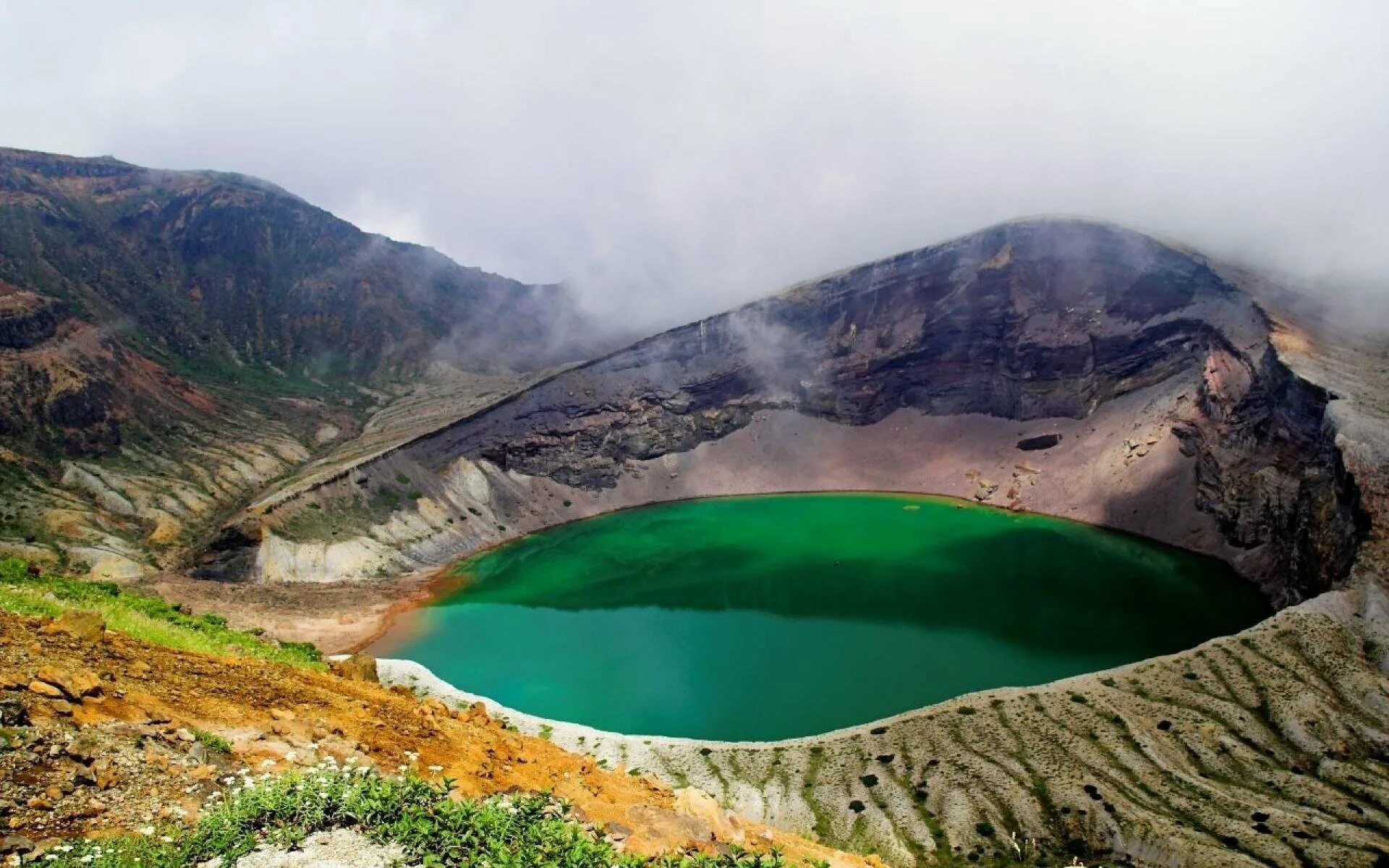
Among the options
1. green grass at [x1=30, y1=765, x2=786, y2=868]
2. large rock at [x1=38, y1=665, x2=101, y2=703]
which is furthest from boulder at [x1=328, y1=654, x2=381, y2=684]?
green grass at [x1=30, y1=765, x2=786, y2=868]

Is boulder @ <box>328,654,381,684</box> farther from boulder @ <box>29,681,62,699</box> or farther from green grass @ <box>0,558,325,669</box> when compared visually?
boulder @ <box>29,681,62,699</box>

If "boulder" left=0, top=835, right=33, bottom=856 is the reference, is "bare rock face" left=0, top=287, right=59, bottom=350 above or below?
above

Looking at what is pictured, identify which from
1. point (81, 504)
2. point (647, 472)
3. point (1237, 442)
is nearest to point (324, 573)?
point (81, 504)

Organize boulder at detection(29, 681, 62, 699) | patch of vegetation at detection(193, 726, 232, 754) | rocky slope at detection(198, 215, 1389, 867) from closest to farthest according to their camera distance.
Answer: boulder at detection(29, 681, 62, 699) < patch of vegetation at detection(193, 726, 232, 754) < rocky slope at detection(198, 215, 1389, 867)

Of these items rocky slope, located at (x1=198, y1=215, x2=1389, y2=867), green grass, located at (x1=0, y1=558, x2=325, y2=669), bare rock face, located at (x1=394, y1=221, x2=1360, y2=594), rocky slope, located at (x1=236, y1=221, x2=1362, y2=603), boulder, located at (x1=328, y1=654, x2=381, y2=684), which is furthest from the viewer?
bare rock face, located at (x1=394, y1=221, x2=1360, y2=594)

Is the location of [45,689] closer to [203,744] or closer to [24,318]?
[203,744]

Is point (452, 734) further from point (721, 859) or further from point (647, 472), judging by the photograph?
point (647, 472)

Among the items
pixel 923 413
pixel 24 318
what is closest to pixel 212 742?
pixel 24 318

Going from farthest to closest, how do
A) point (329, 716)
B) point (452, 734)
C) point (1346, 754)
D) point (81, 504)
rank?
point (81, 504) → point (1346, 754) → point (452, 734) → point (329, 716)
